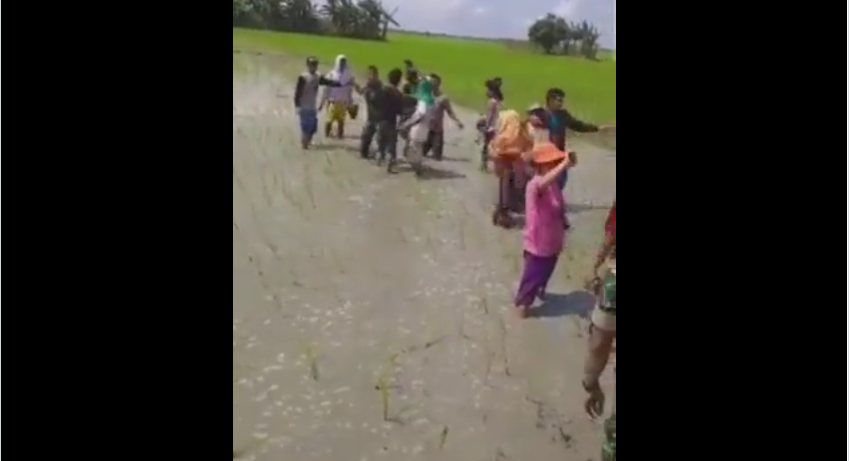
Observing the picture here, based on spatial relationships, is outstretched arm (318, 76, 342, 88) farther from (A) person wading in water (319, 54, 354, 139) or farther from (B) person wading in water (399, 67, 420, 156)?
(B) person wading in water (399, 67, 420, 156)

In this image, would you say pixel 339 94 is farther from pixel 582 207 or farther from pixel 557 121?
pixel 582 207

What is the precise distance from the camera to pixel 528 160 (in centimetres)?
222

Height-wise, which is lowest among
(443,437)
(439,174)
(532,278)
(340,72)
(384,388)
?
(443,437)

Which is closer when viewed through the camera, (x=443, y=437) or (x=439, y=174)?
(x=443, y=437)

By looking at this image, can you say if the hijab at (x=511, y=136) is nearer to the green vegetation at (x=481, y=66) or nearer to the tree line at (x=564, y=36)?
the green vegetation at (x=481, y=66)

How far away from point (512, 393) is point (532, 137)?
57 centimetres

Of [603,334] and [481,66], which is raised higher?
[481,66]

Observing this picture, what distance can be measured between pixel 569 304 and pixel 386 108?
1.98 feet

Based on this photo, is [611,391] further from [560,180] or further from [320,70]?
[320,70]

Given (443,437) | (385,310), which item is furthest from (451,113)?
(443,437)

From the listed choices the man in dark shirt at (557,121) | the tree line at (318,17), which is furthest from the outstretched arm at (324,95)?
the man in dark shirt at (557,121)

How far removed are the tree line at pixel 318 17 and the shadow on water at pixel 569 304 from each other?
0.70m

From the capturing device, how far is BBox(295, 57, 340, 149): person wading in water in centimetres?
220
